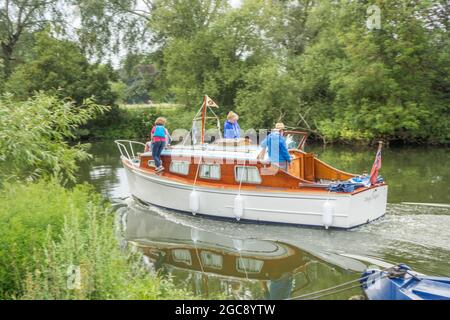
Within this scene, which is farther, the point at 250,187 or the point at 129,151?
the point at 129,151

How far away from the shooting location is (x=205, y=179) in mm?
13859

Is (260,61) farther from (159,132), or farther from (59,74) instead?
(159,132)

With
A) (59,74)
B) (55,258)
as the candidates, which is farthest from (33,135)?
(59,74)

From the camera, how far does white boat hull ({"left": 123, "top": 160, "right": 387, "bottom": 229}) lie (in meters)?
12.0

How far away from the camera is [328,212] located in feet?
39.5

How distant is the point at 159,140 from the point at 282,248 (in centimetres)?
521

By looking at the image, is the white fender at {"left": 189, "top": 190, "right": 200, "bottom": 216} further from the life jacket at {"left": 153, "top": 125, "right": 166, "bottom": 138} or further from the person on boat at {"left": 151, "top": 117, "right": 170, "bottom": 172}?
the life jacket at {"left": 153, "top": 125, "right": 166, "bottom": 138}

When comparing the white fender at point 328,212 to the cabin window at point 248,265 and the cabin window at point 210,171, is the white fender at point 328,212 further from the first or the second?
the cabin window at point 210,171

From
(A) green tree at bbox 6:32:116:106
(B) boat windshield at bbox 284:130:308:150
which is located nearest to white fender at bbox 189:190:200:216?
(B) boat windshield at bbox 284:130:308:150

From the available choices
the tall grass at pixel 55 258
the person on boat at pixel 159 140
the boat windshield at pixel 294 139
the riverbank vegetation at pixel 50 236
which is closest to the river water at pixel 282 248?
the person on boat at pixel 159 140

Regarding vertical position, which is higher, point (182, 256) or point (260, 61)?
point (260, 61)

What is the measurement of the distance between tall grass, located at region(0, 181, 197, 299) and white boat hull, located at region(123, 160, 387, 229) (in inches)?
209

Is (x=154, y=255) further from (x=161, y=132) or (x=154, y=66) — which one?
(x=154, y=66)

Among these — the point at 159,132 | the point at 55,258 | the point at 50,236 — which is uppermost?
the point at 159,132
